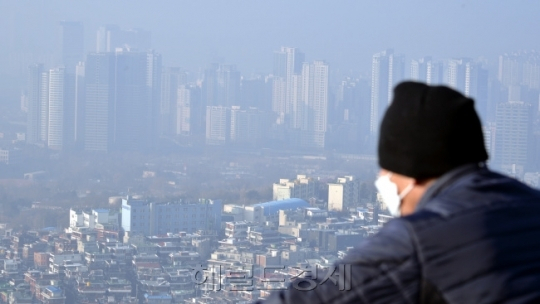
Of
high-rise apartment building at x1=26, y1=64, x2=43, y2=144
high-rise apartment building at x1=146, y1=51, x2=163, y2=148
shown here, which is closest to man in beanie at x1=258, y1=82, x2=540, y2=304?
high-rise apartment building at x1=26, y1=64, x2=43, y2=144

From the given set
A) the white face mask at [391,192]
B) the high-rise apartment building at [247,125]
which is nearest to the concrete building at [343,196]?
the white face mask at [391,192]

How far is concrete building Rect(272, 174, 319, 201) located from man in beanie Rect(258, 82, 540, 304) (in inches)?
370

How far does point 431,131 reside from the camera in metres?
0.67

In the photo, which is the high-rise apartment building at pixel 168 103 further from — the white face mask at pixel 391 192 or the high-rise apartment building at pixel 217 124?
the white face mask at pixel 391 192

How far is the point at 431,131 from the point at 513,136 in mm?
11188

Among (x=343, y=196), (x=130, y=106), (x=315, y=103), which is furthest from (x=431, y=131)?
(x=130, y=106)

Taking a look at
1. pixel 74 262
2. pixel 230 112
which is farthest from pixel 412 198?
pixel 230 112

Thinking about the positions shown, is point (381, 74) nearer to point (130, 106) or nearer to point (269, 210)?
point (269, 210)

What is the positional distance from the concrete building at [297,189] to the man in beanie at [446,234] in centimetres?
939

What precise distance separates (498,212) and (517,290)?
7 centimetres

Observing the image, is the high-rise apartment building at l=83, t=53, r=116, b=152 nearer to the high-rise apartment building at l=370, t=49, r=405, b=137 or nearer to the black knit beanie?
the high-rise apartment building at l=370, t=49, r=405, b=137

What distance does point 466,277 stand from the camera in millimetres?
608

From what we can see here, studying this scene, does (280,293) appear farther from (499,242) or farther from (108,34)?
(108,34)

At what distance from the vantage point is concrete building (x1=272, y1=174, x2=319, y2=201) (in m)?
10.4
